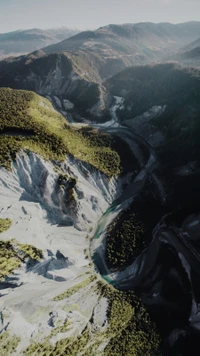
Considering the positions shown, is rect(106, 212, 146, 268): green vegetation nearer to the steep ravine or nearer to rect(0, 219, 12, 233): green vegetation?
the steep ravine

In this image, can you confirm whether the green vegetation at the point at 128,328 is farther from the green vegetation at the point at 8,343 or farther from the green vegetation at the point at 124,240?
the green vegetation at the point at 8,343

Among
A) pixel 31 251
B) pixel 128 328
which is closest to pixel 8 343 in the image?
pixel 31 251

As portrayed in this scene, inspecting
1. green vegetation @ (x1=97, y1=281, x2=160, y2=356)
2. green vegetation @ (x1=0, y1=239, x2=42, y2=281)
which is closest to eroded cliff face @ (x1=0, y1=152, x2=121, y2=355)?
green vegetation @ (x1=0, y1=239, x2=42, y2=281)

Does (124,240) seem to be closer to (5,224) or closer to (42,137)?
(5,224)

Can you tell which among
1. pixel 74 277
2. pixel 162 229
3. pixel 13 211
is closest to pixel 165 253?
pixel 162 229

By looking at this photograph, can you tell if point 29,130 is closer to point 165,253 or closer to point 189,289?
point 165,253

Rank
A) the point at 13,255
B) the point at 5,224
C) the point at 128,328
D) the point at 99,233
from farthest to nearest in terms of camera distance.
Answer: the point at 99,233 < the point at 5,224 < the point at 13,255 < the point at 128,328
